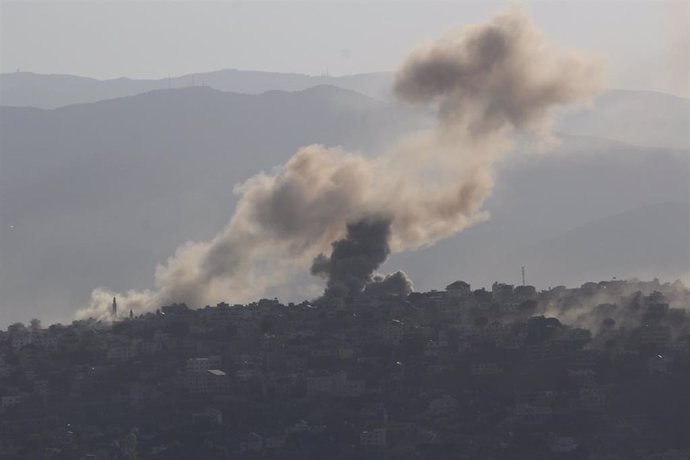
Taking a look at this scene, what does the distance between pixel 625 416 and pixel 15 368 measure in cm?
5667

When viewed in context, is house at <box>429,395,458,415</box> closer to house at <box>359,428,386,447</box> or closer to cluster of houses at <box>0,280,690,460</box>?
cluster of houses at <box>0,280,690,460</box>

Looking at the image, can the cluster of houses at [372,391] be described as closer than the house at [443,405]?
Yes

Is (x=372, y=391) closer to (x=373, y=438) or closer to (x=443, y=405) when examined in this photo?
(x=443, y=405)

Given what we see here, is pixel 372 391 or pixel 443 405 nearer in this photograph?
pixel 443 405

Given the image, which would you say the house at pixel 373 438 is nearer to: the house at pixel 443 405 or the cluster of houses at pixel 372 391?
the cluster of houses at pixel 372 391

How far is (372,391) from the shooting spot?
17712cm

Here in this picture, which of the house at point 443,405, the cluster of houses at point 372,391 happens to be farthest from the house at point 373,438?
the house at point 443,405

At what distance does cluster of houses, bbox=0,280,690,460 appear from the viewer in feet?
536

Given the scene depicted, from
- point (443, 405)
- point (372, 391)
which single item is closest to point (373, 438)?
point (443, 405)

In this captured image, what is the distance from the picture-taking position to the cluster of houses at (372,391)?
536 ft

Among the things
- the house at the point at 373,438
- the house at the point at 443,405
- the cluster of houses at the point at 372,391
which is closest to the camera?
the house at the point at 373,438

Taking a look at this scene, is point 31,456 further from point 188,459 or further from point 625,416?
point 625,416

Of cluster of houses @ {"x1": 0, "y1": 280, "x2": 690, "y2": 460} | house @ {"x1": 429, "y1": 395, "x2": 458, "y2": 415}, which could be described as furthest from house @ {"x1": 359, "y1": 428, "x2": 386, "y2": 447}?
house @ {"x1": 429, "y1": 395, "x2": 458, "y2": 415}

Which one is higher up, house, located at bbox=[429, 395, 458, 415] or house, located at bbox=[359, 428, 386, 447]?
house, located at bbox=[429, 395, 458, 415]
